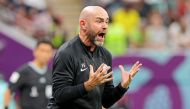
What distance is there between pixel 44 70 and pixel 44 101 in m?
0.53

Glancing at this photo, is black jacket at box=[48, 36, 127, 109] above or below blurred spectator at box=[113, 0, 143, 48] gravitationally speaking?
below

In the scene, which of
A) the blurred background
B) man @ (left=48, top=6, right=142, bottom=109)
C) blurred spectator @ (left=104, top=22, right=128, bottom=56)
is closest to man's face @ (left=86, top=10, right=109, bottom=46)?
man @ (left=48, top=6, right=142, bottom=109)

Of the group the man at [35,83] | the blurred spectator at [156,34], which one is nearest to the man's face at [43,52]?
the man at [35,83]

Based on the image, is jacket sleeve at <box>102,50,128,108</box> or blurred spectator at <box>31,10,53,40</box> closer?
jacket sleeve at <box>102,50,128,108</box>

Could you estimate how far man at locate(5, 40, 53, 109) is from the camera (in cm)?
1068

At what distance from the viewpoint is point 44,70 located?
36.1ft

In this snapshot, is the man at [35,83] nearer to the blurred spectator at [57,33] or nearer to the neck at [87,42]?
the neck at [87,42]

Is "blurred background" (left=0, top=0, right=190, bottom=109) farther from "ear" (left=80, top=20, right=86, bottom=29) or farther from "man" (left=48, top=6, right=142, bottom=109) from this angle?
"ear" (left=80, top=20, right=86, bottom=29)

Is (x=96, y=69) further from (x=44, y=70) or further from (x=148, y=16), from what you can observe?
(x=148, y=16)

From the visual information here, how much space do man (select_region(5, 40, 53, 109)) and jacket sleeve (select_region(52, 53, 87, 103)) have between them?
3429 millimetres

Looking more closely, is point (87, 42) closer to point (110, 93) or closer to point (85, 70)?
point (85, 70)

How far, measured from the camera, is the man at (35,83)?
35.0 feet

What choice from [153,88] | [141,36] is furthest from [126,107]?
[141,36]

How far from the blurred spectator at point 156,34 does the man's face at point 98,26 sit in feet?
27.1
